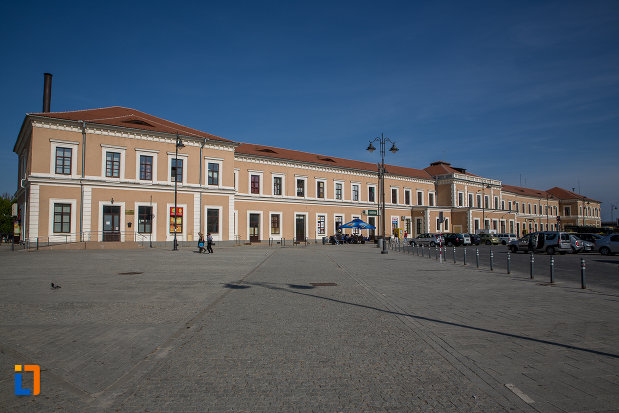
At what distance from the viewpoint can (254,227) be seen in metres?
48.5

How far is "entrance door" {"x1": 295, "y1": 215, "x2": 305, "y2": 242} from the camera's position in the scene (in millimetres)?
52406

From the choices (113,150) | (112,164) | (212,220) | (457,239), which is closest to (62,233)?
(112,164)

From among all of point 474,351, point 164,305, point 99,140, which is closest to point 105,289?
point 164,305

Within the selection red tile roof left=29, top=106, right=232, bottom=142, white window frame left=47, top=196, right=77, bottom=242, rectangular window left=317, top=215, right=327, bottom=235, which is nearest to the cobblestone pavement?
white window frame left=47, top=196, right=77, bottom=242

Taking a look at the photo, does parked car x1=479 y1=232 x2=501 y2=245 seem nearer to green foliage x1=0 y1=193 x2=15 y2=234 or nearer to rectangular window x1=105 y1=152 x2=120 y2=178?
rectangular window x1=105 y1=152 x2=120 y2=178

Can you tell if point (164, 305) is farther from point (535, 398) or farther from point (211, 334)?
point (535, 398)

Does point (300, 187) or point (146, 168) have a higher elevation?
point (146, 168)

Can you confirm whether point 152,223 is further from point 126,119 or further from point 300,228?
point 300,228

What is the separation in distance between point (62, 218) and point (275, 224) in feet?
77.2

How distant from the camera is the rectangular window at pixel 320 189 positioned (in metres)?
54.8

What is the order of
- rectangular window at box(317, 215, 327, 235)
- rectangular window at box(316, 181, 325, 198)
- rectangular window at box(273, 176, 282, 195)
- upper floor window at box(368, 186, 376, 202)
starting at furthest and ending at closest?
upper floor window at box(368, 186, 376, 202) < rectangular window at box(316, 181, 325, 198) < rectangular window at box(317, 215, 327, 235) < rectangular window at box(273, 176, 282, 195)

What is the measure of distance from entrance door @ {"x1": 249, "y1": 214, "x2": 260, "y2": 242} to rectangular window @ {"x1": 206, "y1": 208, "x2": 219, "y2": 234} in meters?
6.95

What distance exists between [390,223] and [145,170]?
37.5 m

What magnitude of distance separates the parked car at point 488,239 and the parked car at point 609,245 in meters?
24.5
